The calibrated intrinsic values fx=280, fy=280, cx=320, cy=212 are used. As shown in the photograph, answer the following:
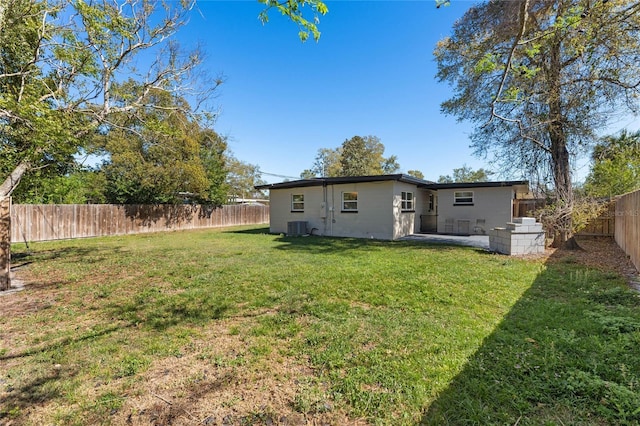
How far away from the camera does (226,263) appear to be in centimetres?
700

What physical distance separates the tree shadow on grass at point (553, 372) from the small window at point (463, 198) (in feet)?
32.8

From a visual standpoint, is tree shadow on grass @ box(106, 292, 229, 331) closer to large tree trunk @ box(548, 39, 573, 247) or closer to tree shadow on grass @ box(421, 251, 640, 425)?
tree shadow on grass @ box(421, 251, 640, 425)

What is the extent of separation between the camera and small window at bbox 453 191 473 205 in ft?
44.1

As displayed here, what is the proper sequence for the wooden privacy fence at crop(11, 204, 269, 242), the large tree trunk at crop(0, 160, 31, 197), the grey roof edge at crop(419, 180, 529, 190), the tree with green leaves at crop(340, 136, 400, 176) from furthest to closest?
the tree with green leaves at crop(340, 136, 400, 176) < the grey roof edge at crop(419, 180, 529, 190) < the wooden privacy fence at crop(11, 204, 269, 242) < the large tree trunk at crop(0, 160, 31, 197)

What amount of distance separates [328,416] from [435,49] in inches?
539

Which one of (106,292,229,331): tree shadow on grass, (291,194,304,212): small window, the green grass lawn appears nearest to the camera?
the green grass lawn

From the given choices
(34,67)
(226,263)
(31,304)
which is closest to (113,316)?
(31,304)

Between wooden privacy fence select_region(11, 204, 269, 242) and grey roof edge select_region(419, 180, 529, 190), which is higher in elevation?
grey roof edge select_region(419, 180, 529, 190)

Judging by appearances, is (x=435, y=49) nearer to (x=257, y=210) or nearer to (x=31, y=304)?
(x=31, y=304)

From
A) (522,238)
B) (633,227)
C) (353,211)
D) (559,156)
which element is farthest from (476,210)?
(633,227)

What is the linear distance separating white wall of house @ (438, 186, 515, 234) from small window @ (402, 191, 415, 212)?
1.73 meters

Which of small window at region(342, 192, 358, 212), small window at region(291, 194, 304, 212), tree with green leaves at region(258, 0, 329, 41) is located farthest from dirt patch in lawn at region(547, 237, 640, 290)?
small window at region(291, 194, 304, 212)

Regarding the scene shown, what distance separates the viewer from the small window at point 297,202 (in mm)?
14238

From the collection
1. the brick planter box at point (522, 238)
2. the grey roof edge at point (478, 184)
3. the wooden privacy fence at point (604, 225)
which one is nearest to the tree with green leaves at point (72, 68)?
the brick planter box at point (522, 238)
